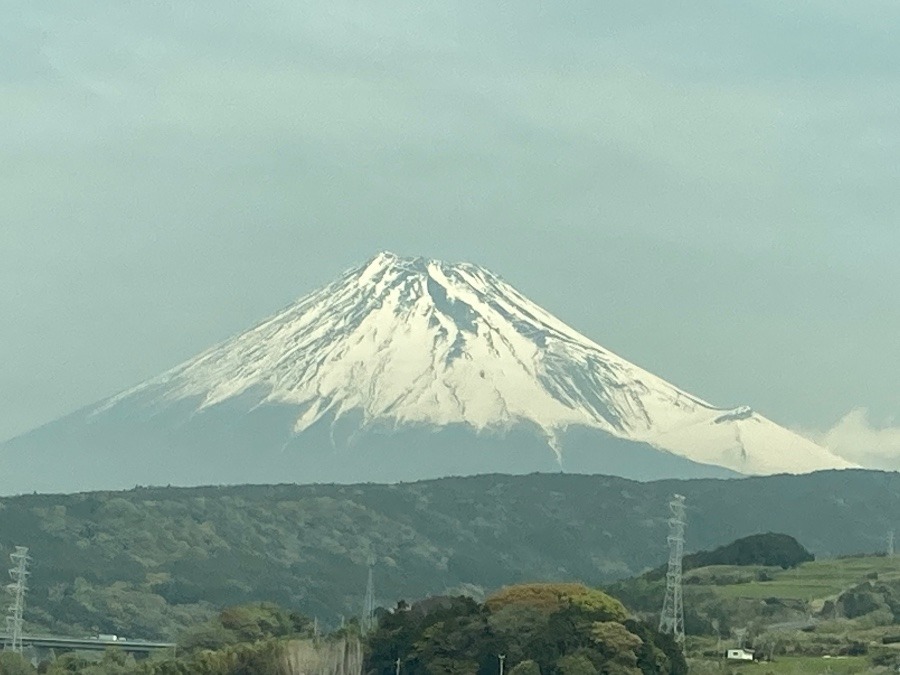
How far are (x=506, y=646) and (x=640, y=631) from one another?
237 inches

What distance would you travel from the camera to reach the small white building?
120 metres

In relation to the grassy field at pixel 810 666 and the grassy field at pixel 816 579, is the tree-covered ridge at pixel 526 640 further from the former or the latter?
the grassy field at pixel 816 579

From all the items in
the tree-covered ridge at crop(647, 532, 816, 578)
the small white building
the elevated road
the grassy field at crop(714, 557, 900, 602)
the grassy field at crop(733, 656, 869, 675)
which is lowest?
the grassy field at crop(733, 656, 869, 675)

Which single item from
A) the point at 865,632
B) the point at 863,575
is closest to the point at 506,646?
the point at 865,632

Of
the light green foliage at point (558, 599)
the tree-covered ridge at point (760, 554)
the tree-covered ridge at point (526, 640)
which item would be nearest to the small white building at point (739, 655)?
the light green foliage at point (558, 599)

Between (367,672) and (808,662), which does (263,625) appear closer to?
(367,672)

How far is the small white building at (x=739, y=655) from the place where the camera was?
120 m

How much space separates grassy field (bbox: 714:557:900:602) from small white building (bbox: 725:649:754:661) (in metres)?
37.8

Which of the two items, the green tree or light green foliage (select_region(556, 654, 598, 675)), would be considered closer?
light green foliage (select_region(556, 654, 598, 675))

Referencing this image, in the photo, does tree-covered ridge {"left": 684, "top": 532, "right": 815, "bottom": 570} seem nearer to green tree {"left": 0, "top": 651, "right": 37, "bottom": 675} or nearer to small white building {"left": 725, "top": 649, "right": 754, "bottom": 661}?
small white building {"left": 725, "top": 649, "right": 754, "bottom": 661}

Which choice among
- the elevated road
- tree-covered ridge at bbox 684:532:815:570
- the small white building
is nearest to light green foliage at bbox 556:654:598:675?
the small white building

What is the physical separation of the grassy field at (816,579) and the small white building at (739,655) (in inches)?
1490

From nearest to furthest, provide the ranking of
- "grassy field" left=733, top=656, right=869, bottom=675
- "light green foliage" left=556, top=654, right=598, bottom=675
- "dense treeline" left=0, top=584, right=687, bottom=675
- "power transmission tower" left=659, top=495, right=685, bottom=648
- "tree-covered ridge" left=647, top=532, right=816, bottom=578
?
"light green foliage" left=556, top=654, right=598, bottom=675 → "dense treeline" left=0, top=584, right=687, bottom=675 → "grassy field" left=733, top=656, right=869, bottom=675 → "power transmission tower" left=659, top=495, right=685, bottom=648 → "tree-covered ridge" left=647, top=532, right=816, bottom=578

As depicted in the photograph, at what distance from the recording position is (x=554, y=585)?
12344 cm
